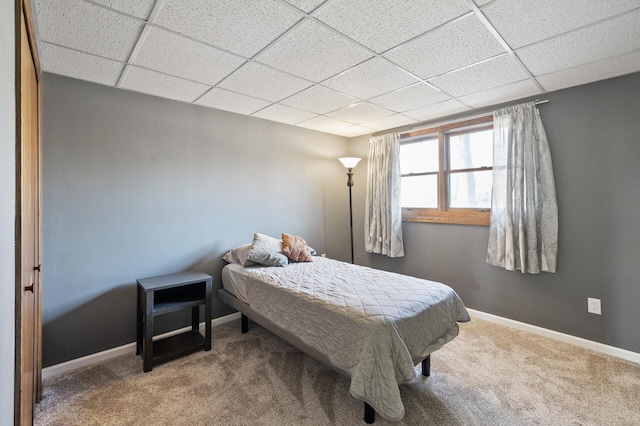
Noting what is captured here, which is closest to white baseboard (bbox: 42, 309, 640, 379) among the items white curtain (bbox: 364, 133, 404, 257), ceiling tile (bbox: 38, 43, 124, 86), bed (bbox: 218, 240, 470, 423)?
bed (bbox: 218, 240, 470, 423)

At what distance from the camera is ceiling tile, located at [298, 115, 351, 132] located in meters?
3.54

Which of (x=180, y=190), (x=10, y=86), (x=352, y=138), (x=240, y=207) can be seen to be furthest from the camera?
(x=352, y=138)

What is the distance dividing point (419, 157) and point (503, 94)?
1204 mm

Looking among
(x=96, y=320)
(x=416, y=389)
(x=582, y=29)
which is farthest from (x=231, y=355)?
(x=582, y=29)

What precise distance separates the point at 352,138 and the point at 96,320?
152 inches

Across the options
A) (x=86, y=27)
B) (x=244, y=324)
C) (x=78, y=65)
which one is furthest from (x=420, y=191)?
(x=78, y=65)

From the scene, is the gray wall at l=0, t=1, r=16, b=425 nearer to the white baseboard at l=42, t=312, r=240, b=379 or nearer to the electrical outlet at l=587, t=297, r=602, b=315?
the white baseboard at l=42, t=312, r=240, b=379

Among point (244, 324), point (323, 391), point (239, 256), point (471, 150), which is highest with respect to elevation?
point (471, 150)

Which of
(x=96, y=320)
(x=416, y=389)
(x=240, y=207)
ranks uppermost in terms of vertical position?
(x=240, y=207)

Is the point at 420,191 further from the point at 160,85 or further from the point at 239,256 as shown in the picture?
the point at 160,85

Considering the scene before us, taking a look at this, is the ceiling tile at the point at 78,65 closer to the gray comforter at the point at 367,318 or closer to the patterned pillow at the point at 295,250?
the gray comforter at the point at 367,318

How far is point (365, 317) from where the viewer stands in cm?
173

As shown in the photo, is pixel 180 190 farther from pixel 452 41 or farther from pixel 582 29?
pixel 582 29

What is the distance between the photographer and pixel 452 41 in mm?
1863
